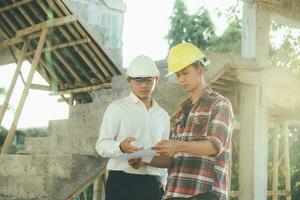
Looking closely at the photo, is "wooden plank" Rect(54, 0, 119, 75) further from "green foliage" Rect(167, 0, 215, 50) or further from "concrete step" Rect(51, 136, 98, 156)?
"green foliage" Rect(167, 0, 215, 50)

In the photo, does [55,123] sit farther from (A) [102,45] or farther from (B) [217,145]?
(B) [217,145]

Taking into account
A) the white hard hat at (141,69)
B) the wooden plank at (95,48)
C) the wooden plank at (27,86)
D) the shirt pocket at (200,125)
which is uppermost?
the wooden plank at (95,48)

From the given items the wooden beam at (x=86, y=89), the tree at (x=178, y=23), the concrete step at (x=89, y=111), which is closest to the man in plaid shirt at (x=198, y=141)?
the concrete step at (x=89, y=111)

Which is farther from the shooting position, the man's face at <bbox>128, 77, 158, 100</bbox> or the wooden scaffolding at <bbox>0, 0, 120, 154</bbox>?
the wooden scaffolding at <bbox>0, 0, 120, 154</bbox>

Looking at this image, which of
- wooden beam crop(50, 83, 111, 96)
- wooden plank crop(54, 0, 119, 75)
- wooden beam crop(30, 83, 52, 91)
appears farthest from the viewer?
wooden beam crop(30, 83, 52, 91)

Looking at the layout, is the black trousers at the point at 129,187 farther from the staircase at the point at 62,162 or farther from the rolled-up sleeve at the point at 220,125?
the staircase at the point at 62,162

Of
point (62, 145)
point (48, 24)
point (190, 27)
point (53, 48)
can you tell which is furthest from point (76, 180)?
point (190, 27)

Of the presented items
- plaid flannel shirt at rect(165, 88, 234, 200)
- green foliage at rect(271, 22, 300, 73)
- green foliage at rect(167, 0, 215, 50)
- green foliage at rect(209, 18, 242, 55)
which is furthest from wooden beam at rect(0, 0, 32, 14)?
green foliage at rect(167, 0, 215, 50)

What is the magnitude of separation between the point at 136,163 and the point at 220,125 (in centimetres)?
75

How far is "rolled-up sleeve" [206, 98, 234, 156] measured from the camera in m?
2.53

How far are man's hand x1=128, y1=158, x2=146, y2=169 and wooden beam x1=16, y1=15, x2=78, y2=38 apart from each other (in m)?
5.05

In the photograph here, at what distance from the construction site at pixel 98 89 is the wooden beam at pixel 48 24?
2cm

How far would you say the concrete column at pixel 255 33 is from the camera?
5.62 m

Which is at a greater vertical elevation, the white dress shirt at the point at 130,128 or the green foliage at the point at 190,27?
the green foliage at the point at 190,27
